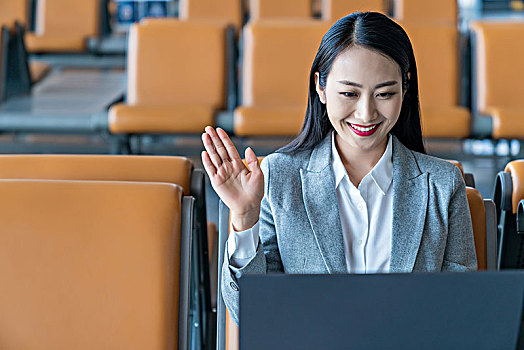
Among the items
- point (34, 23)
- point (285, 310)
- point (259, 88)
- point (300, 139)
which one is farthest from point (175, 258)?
point (34, 23)

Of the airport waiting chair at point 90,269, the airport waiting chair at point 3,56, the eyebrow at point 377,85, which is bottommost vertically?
the airport waiting chair at point 90,269

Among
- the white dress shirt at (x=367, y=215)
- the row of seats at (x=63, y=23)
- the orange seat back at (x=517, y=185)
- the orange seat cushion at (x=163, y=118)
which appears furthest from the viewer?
the row of seats at (x=63, y=23)

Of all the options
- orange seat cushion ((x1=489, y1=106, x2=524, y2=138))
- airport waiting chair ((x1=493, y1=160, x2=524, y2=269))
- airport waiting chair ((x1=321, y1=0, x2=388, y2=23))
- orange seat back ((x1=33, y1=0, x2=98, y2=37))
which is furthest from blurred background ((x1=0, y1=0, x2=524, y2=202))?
airport waiting chair ((x1=493, y1=160, x2=524, y2=269))

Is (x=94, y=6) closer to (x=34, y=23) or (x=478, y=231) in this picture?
(x=34, y=23)

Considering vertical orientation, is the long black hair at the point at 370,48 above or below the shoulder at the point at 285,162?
above

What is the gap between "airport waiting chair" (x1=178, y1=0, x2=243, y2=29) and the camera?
3314 mm

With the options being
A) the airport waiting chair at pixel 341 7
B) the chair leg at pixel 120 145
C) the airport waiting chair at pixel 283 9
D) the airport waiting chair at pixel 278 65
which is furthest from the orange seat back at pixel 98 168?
the airport waiting chair at pixel 283 9

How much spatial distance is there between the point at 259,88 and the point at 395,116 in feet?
4.48

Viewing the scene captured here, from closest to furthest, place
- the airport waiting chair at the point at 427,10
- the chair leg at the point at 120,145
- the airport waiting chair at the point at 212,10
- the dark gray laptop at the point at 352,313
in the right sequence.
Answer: the dark gray laptop at the point at 352,313, the chair leg at the point at 120,145, the airport waiting chair at the point at 427,10, the airport waiting chair at the point at 212,10

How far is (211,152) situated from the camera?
0.84m

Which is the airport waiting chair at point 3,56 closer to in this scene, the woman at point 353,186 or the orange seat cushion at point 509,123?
the orange seat cushion at point 509,123

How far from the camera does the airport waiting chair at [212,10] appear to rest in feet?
10.9

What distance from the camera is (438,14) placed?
123 inches

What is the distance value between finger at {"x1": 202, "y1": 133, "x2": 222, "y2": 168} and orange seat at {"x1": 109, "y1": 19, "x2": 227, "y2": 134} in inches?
55.5
